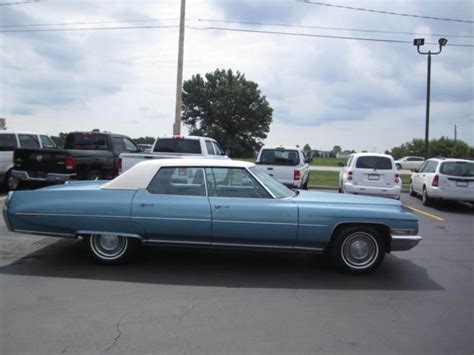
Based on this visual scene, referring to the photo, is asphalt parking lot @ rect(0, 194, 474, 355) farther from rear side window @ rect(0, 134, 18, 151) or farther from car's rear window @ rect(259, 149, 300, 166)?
rear side window @ rect(0, 134, 18, 151)

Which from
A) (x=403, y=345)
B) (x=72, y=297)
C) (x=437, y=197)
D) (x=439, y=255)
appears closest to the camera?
(x=403, y=345)

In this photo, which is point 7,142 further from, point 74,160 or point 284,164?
point 284,164

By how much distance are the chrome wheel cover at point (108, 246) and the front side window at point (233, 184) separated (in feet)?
4.46

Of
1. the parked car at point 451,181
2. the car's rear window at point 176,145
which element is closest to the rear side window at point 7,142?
the car's rear window at point 176,145

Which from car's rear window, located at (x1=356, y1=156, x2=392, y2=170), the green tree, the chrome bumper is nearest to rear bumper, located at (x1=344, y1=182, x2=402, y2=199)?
car's rear window, located at (x1=356, y1=156, x2=392, y2=170)

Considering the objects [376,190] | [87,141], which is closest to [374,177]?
[376,190]

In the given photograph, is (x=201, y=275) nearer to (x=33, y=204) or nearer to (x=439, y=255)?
(x=33, y=204)

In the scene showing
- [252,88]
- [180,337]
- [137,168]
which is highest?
[252,88]

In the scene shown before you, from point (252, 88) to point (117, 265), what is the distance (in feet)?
225

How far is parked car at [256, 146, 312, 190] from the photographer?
13453 millimetres

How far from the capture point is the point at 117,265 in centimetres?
579

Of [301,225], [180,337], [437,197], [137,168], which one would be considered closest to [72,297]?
[180,337]

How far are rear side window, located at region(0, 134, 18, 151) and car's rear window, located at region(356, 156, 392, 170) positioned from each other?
10763mm

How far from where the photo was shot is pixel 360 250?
575 centimetres
